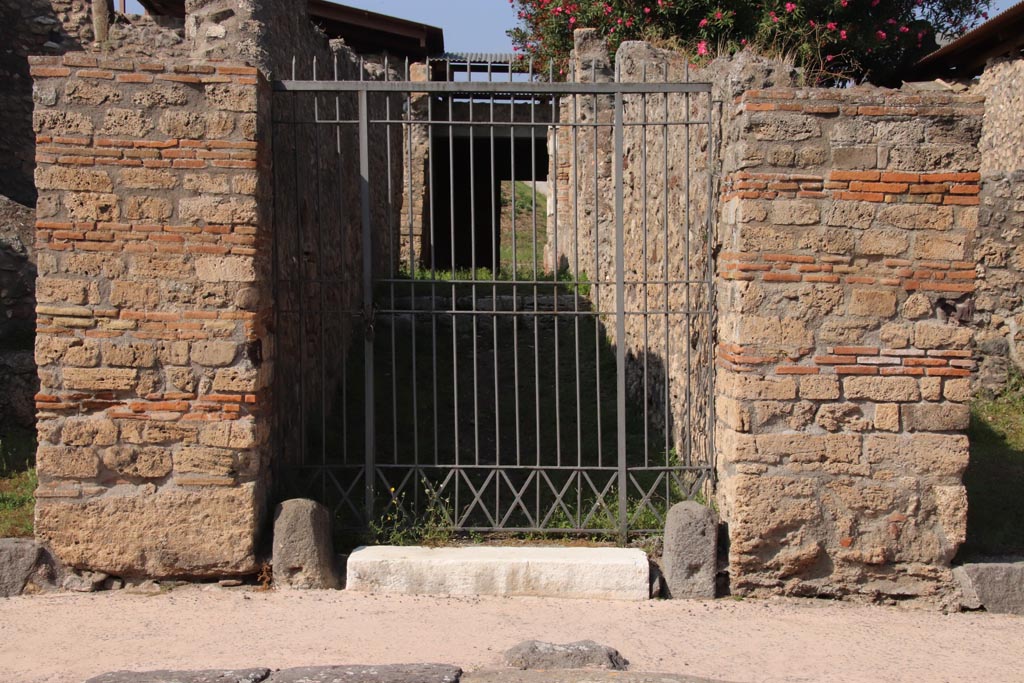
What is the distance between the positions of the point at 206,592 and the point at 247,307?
159 cm

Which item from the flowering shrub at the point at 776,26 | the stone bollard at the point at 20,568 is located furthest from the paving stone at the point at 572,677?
the flowering shrub at the point at 776,26

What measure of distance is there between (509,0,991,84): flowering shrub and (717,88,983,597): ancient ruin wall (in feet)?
15.2

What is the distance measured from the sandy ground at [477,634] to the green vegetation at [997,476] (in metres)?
0.62

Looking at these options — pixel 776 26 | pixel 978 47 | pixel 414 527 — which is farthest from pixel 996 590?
pixel 978 47

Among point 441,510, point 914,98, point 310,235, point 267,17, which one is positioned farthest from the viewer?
point 310,235

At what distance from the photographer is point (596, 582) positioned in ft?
15.0

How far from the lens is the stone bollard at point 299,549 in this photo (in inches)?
180

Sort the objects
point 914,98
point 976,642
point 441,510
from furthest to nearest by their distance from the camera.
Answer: point 441,510 < point 914,98 < point 976,642

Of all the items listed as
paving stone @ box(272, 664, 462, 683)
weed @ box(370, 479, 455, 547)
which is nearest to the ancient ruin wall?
weed @ box(370, 479, 455, 547)

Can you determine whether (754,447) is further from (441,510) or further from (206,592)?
(206,592)

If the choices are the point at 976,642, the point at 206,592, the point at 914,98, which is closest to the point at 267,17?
the point at 206,592

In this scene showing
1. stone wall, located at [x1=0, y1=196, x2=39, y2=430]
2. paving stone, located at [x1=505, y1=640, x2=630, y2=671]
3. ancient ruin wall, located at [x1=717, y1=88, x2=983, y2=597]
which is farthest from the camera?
stone wall, located at [x1=0, y1=196, x2=39, y2=430]

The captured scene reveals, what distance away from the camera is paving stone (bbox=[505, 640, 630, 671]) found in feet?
12.3

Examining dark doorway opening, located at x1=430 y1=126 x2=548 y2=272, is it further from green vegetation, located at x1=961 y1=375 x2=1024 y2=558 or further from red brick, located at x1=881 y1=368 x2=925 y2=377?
red brick, located at x1=881 y1=368 x2=925 y2=377
